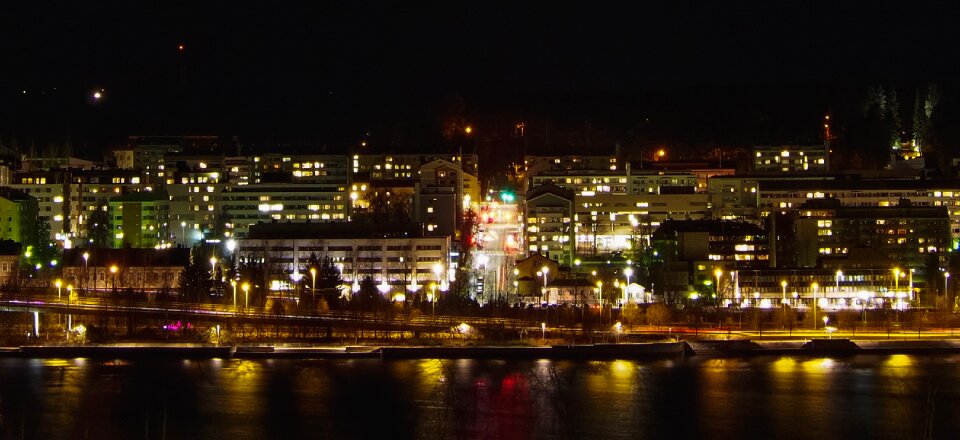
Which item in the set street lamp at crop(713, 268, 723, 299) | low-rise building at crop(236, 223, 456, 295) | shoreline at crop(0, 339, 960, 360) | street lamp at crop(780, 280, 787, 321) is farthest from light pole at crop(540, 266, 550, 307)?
shoreline at crop(0, 339, 960, 360)

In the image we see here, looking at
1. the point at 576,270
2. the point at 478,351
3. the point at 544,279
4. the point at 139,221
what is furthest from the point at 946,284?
the point at 139,221

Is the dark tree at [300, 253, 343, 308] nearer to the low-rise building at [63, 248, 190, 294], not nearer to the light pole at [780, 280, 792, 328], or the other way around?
the low-rise building at [63, 248, 190, 294]

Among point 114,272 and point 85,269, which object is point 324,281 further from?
point 85,269

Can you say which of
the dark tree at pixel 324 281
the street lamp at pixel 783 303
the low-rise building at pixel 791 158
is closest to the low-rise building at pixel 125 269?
the dark tree at pixel 324 281

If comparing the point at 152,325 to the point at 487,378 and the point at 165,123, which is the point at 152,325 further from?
the point at 165,123

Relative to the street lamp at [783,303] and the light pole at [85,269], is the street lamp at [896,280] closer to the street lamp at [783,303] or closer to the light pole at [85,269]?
the street lamp at [783,303]

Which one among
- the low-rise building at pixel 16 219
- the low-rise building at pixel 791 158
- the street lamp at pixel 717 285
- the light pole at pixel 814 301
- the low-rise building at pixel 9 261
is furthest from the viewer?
the low-rise building at pixel 791 158

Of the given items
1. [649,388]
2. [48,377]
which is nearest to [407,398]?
[649,388]
